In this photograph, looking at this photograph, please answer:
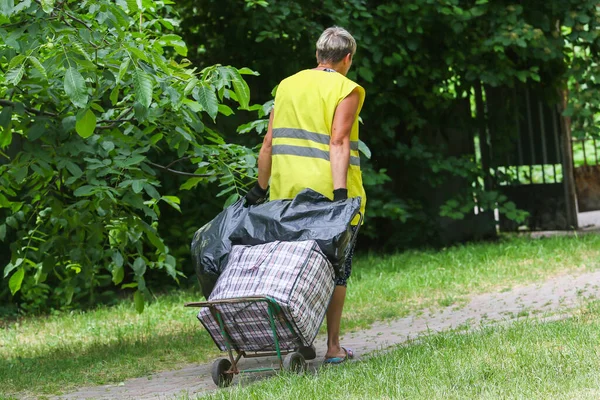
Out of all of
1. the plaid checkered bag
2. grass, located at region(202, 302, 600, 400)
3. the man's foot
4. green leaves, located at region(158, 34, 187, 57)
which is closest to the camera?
grass, located at region(202, 302, 600, 400)

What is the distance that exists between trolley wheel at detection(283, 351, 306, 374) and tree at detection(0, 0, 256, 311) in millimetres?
1380

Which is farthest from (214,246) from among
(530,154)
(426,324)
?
(530,154)

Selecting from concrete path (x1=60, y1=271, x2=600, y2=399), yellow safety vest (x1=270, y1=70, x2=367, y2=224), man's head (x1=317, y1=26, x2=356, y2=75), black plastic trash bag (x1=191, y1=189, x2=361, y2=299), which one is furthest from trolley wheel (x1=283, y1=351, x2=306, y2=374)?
man's head (x1=317, y1=26, x2=356, y2=75)

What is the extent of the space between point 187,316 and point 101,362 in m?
2.15

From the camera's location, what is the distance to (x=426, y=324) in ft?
22.4

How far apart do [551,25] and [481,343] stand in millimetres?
6832

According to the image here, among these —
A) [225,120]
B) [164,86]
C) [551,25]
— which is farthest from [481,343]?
[551,25]

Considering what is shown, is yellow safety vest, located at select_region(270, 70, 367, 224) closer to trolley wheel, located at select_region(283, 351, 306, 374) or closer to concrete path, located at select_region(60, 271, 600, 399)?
trolley wheel, located at select_region(283, 351, 306, 374)

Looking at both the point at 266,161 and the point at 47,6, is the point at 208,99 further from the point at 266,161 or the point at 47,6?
the point at 47,6

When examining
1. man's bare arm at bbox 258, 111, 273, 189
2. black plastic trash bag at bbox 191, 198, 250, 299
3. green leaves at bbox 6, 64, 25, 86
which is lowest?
black plastic trash bag at bbox 191, 198, 250, 299

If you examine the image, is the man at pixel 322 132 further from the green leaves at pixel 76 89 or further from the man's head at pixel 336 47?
the green leaves at pixel 76 89

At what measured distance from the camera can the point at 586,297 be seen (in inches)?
290

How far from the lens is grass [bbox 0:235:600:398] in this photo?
6301mm

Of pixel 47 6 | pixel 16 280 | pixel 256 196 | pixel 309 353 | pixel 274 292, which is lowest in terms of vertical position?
pixel 309 353
